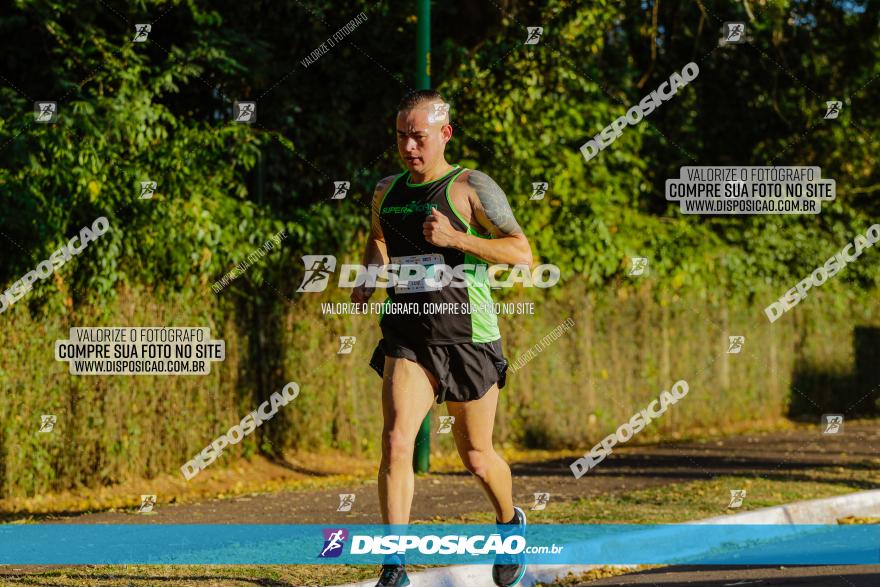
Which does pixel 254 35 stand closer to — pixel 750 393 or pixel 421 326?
pixel 421 326

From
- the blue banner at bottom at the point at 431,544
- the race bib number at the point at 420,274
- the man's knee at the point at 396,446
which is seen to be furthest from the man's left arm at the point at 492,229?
→ the blue banner at bottom at the point at 431,544

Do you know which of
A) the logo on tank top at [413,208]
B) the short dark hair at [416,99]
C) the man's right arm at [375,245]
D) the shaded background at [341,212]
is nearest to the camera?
the logo on tank top at [413,208]

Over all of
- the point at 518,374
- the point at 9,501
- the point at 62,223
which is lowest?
the point at 9,501

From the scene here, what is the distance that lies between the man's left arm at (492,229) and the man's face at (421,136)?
227 millimetres

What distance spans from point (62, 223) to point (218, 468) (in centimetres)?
306

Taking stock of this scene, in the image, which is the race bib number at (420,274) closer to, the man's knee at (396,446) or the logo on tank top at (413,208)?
the logo on tank top at (413,208)

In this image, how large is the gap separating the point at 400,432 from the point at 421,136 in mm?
1423

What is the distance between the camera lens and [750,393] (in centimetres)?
1969

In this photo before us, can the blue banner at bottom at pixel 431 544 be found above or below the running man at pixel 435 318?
below

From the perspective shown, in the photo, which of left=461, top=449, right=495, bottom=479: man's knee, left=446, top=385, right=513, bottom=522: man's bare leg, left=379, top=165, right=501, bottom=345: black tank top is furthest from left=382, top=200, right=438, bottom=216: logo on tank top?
left=461, top=449, right=495, bottom=479: man's knee

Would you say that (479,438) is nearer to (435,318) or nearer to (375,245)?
(435,318)

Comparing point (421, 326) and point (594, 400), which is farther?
point (594, 400)

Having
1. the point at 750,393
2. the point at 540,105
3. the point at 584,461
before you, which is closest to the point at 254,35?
the point at 540,105

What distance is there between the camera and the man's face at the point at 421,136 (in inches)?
234
